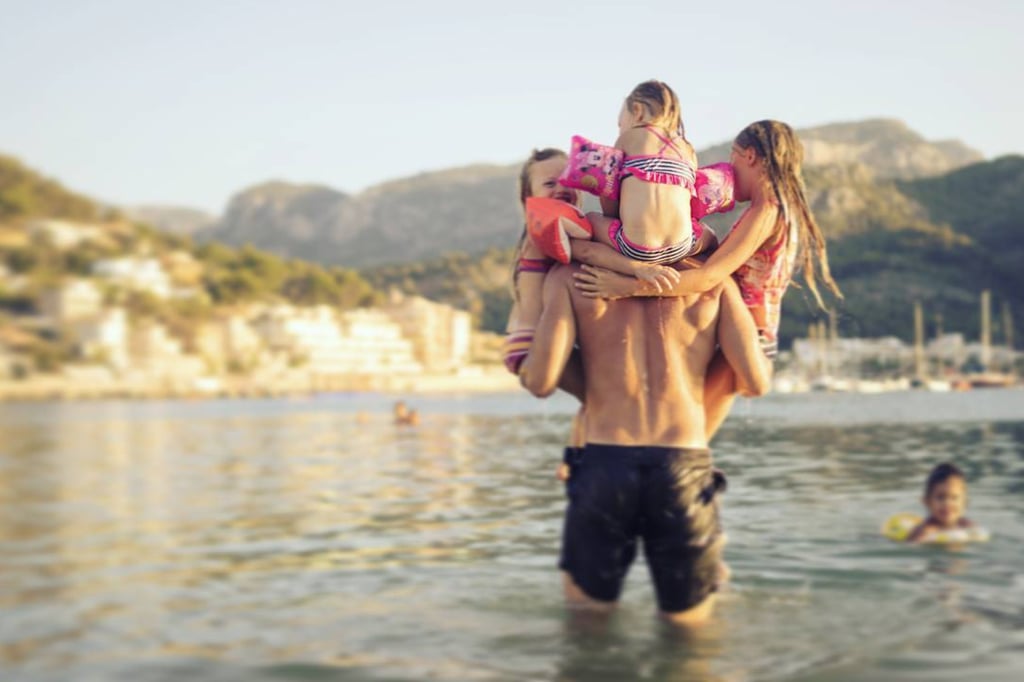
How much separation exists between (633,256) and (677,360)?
1.72 ft

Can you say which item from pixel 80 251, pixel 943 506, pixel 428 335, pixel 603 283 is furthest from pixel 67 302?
pixel 428 335

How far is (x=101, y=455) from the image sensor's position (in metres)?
26.6

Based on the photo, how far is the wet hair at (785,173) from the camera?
14.1ft

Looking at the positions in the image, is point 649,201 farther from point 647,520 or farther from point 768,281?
point 647,520

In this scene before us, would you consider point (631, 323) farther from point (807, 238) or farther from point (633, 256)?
point (807, 238)

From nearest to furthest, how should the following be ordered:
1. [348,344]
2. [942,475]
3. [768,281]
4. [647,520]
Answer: [768,281], [647,520], [942,475], [348,344]

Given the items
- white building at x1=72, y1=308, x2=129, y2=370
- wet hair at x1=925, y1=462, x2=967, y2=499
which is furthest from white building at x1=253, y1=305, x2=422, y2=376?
wet hair at x1=925, y1=462, x2=967, y2=499

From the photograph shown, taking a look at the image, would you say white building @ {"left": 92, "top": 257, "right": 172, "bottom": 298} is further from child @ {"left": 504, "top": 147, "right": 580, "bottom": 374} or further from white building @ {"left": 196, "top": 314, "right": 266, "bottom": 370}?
child @ {"left": 504, "top": 147, "right": 580, "bottom": 374}

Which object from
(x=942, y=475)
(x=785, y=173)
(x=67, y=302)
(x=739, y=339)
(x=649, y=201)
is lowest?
(x=942, y=475)

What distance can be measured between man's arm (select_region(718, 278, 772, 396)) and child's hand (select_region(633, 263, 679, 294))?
0.92ft

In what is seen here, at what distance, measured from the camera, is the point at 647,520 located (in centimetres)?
468

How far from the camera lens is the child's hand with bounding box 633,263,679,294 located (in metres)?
4.28

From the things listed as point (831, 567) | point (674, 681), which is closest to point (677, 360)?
point (674, 681)

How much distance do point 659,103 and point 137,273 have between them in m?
81.8
